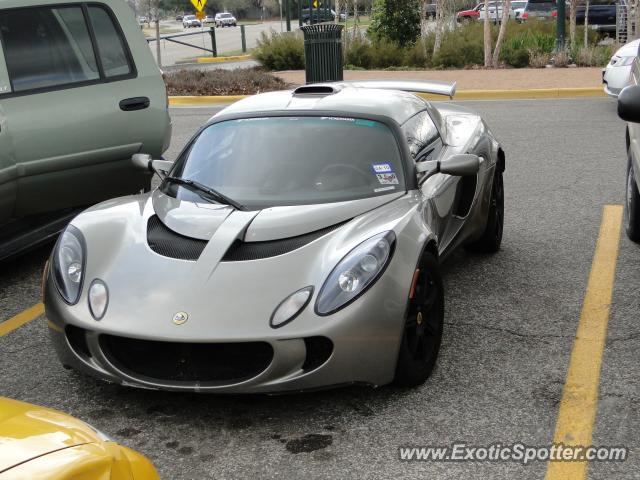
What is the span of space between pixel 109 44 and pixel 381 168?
2943 millimetres

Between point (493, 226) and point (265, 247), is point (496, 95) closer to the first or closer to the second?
point (493, 226)

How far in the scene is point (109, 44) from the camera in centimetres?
736

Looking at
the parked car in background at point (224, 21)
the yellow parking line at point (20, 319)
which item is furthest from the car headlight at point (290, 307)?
the parked car in background at point (224, 21)

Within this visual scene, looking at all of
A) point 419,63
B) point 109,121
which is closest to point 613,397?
point 109,121

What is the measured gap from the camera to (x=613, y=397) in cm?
454

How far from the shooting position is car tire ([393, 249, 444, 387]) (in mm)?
4527

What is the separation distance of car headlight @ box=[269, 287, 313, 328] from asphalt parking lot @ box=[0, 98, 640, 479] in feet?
1.55

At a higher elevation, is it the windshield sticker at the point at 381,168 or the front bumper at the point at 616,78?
the windshield sticker at the point at 381,168

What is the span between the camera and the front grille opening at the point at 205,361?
4199mm

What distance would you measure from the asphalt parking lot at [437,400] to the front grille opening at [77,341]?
27 centimetres

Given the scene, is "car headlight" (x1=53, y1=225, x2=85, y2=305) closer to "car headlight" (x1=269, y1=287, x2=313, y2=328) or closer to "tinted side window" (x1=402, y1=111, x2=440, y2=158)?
"car headlight" (x1=269, y1=287, x2=313, y2=328)

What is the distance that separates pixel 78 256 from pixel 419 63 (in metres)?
18.6

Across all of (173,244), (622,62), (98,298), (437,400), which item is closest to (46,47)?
(173,244)

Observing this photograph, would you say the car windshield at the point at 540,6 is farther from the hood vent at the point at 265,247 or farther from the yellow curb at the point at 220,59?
the hood vent at the point at 265,247
